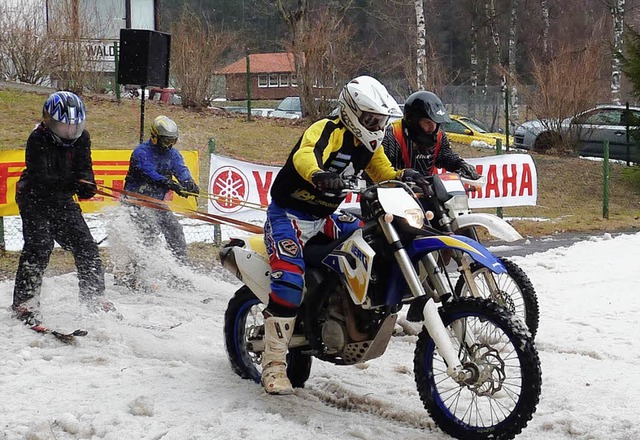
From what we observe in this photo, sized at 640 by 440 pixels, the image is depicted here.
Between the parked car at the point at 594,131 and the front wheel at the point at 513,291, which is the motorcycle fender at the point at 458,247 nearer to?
the front wheel at the point at 513,291

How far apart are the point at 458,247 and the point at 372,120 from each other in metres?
0.96

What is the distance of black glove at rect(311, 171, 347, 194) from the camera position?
486 centimetres

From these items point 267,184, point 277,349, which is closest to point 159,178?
A: point 267,184

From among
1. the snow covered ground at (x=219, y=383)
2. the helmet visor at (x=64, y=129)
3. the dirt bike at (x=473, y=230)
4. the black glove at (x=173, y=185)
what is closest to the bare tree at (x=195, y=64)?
the black glove at (x=173, y=185)

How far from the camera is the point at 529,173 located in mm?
13422

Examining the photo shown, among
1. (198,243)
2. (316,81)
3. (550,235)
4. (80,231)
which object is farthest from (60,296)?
(316,81)

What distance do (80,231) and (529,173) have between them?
781 centimetres

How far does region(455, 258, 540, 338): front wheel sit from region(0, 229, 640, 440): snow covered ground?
0.27 metres

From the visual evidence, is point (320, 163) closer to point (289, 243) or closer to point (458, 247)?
point (289, 243)

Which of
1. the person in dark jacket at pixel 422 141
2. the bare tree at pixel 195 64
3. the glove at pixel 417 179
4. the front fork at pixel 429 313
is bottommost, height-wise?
the front fork at pixel 429 313

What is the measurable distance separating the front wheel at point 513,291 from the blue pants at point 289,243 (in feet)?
3.73

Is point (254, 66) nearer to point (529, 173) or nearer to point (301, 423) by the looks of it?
point (529, 173)

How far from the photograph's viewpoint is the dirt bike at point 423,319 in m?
4.63

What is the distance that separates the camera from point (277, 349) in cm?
534
